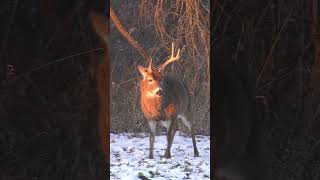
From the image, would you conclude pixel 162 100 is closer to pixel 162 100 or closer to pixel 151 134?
pixel 162 100

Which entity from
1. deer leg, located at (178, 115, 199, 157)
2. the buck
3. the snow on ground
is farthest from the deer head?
the snow on ground

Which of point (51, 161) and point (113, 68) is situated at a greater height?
point (113, 68)

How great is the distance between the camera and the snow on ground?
16.1ft

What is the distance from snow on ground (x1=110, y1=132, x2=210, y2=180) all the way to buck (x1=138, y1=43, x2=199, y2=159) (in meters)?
0.22

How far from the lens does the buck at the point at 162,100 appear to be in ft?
19.1
